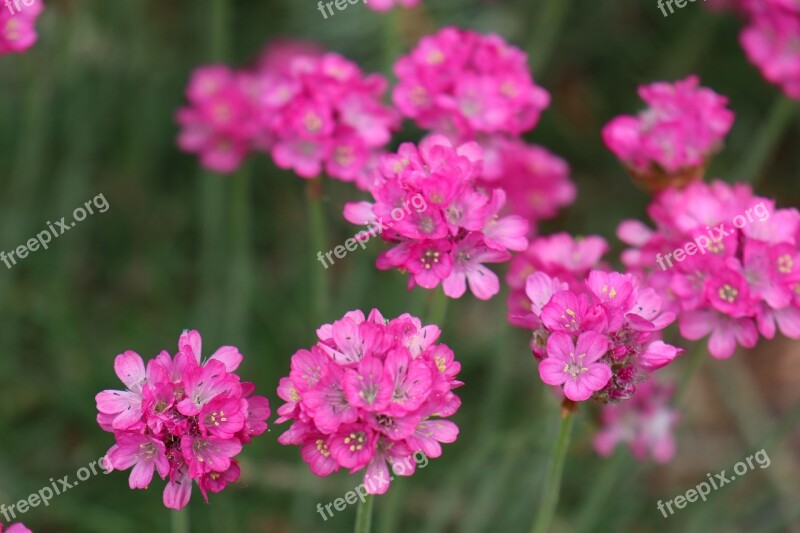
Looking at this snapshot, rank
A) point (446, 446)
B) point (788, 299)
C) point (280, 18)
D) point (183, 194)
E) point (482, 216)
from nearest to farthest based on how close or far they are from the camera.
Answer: point (482, 216) → point (788, 299) → point (446, 446) → point (183, 194) → point (280, 18)

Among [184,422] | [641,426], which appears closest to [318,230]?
[184,422]

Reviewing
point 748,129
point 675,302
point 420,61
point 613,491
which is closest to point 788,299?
point 675,302

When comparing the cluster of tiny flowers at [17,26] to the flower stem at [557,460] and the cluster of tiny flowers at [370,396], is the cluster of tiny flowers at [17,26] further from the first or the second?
the flower stem at [557,460]

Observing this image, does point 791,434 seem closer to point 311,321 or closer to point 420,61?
point 311,321

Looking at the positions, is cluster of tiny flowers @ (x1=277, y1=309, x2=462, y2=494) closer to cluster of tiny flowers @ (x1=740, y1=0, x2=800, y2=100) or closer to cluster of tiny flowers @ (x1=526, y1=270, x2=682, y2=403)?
cluster of tiny flowers @ (x1=526, y1=270, x2=682, y2=403)

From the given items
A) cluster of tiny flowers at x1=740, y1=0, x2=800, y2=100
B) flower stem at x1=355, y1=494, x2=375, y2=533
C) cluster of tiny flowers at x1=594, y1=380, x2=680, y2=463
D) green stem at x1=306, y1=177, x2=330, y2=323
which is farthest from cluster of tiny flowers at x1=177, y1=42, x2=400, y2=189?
cluster of tiny flowers at x1=740, y1=0, x2=800, y2=100

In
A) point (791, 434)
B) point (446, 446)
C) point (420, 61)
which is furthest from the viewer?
point (791, 434)

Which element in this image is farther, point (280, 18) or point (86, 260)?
point (280, 18)

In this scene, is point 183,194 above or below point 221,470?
above
